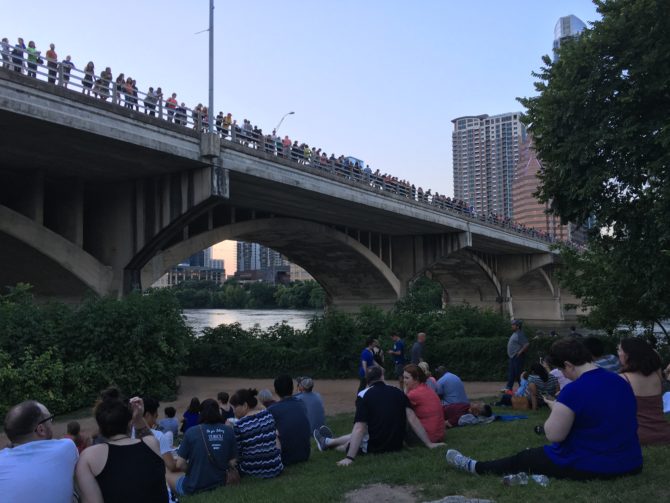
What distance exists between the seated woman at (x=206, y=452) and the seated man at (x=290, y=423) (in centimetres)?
73

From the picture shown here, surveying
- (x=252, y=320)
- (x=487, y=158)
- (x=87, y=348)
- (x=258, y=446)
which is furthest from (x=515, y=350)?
(x=487, y=158)

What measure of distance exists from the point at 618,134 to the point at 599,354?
227 inches

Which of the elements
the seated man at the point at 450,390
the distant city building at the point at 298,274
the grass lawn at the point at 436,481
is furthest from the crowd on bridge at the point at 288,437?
the distant city building at the point at 298,274

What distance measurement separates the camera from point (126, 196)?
62.7 ft

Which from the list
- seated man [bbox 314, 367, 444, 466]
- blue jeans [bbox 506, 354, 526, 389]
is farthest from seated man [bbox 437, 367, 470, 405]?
blue jeans [bbox 506, 354, 526, 389]

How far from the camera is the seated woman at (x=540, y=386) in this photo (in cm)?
877

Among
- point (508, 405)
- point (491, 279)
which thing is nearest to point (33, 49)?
point (508, 405)

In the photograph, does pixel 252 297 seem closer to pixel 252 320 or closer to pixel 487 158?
pixel 252 320

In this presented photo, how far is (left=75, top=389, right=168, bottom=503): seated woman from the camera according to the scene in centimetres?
319

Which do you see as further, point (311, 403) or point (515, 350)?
point (515, 350)

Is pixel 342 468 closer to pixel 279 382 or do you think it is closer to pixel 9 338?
pixel 279 382

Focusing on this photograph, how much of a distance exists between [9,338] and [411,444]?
367 inches

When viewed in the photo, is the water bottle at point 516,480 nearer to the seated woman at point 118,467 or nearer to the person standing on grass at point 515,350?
the seated woman at point 118,467

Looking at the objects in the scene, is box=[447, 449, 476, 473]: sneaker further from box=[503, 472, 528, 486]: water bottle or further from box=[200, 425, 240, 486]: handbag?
box=[200, 425, 240, 486]: handbag
